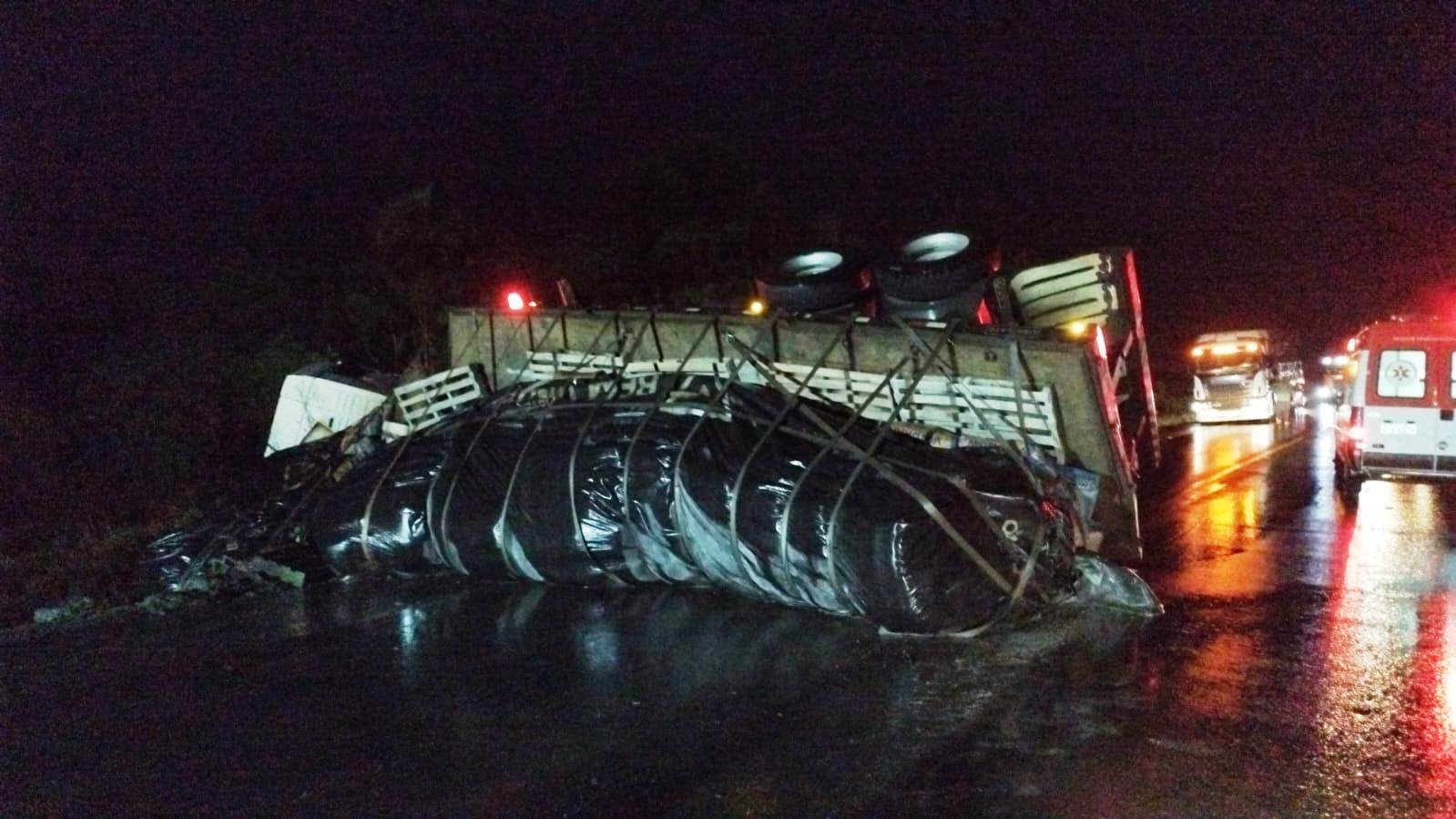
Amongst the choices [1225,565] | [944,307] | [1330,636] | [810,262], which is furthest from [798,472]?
[1225,565]

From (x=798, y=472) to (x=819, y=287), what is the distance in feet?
10.2

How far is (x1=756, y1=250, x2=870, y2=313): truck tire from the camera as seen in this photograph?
981 centimetres

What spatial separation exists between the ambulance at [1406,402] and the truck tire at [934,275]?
615cm

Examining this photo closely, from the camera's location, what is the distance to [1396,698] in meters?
5.59

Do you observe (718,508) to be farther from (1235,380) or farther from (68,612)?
(1235,380)

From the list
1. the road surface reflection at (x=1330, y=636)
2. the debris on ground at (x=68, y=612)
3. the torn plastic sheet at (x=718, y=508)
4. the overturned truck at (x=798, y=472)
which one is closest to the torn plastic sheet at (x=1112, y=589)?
the overturned truck at (x=798, y=472)

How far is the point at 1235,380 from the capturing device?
23.8 metres

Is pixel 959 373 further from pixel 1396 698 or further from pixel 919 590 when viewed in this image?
pixel 1396 698

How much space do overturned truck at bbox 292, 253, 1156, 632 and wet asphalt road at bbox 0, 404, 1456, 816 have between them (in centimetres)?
34

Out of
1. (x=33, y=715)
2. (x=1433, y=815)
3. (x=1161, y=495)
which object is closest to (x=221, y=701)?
(x=33, y=715)

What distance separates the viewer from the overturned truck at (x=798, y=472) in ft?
21.9

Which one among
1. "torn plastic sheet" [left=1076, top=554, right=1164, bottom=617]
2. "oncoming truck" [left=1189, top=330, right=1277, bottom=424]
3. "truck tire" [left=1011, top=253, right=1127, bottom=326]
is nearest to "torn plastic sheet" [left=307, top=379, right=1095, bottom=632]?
"torn plastic sheet" [left=1076, top=554, right=1164, bottom=617]

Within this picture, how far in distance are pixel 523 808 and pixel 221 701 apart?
8.27 feet

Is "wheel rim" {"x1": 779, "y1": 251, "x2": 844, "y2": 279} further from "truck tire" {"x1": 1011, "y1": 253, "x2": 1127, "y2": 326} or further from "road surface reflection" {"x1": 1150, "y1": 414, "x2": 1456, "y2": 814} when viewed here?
"road surface reflection" {"x1": 1150, "y1": 414, "x2": 1456, "y2": 814}
